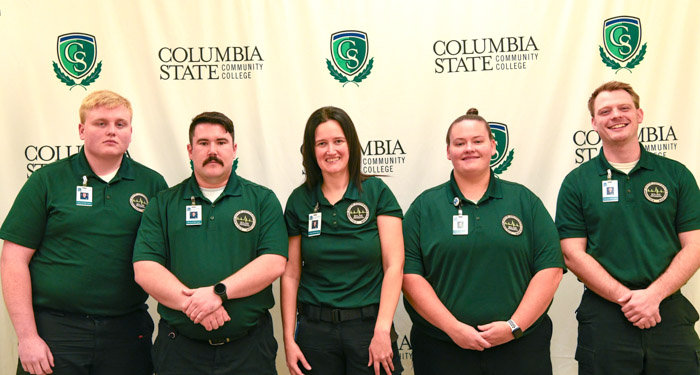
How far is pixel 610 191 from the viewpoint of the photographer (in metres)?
2.45

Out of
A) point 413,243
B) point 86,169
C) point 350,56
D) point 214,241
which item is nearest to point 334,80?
point 350,56

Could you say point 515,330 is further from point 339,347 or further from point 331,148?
point 331,148

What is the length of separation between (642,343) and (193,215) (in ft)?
7.12

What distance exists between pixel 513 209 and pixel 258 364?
53.7 inches

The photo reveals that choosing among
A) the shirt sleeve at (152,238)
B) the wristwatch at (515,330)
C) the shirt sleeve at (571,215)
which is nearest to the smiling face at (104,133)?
the shirt sleeve at (152,238)

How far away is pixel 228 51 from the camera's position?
3188 mm

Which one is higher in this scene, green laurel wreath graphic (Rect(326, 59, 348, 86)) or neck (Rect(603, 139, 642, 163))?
green laurel wreath graphic (Rect(326, 59, 348, 86))

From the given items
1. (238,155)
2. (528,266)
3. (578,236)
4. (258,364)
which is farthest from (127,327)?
(578,236)

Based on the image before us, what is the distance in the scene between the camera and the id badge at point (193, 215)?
2246 millimetres

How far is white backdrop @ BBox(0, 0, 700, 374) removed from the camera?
10.2 ft

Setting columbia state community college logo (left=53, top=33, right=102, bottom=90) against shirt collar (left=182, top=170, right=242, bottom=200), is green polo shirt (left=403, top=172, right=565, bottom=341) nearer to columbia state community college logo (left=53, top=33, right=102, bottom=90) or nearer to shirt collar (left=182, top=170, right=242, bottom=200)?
shirt collar (left=182, top=170, right=242, bottom=200)

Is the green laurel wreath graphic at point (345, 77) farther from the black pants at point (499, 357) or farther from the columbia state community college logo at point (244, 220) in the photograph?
the black pants at point (499, 357)

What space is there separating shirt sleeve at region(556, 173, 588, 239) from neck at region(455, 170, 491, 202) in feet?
1.49

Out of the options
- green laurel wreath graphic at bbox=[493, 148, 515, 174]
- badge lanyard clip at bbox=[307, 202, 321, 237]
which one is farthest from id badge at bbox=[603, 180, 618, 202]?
badge lanyard clip at bbox=[307, 202, 321, 237]
